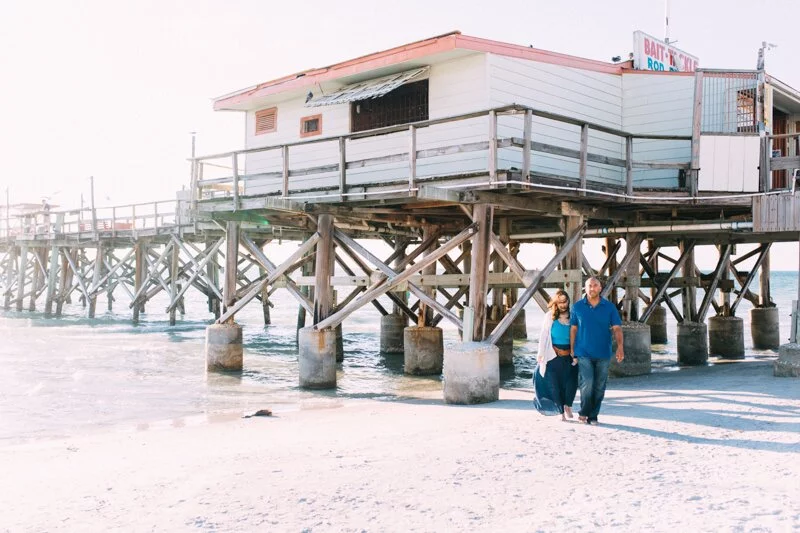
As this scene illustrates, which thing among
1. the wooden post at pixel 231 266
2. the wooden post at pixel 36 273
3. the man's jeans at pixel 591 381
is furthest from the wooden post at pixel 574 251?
the wooden post at pixel 36 273

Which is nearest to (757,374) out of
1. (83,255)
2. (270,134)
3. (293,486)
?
(293,486)

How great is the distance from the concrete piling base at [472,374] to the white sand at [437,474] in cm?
106

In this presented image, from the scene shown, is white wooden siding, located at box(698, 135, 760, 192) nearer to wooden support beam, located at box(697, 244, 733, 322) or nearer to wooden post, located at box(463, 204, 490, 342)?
wooden post, located at box(463, 204, 490, 342)

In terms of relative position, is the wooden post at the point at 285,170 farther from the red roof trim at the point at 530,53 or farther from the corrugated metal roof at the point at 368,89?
the red roof trim at the point at 530,53

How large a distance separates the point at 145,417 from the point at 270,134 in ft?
22.2

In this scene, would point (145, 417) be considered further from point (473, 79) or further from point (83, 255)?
point (83, 255)

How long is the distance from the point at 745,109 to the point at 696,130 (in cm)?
146

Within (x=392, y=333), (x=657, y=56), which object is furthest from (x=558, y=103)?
(x=392, y=333)

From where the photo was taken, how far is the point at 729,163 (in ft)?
39.8

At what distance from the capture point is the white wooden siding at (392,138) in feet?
38.1

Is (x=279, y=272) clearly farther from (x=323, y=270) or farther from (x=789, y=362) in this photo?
(x=789, y=362)

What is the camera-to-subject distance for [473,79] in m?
11.6

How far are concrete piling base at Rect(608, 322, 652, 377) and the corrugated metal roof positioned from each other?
21.1ft

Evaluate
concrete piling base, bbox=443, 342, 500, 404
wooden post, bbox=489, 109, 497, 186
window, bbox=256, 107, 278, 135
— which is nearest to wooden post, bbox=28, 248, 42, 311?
window, bbox=256, 107, 278, 135
